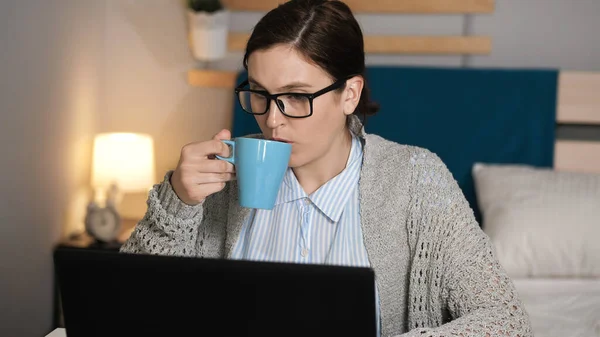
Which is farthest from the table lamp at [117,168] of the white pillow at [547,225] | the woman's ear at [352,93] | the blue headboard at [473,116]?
the woman's ear at [352,93]

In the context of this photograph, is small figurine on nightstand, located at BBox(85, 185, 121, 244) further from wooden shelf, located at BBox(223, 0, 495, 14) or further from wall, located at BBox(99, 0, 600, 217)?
wooden shelf, located at BBox(223, 0, 495, 14)

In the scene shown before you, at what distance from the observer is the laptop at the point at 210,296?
26.8 inches

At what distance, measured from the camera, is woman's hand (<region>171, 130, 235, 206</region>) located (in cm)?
111

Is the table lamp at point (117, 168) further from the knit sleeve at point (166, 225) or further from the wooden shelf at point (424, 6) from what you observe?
the knit sleeve at point (166, 225)

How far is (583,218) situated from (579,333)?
1.77 feet

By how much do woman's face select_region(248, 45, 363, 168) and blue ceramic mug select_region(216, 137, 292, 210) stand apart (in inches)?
5.7

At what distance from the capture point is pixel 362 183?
133 cm

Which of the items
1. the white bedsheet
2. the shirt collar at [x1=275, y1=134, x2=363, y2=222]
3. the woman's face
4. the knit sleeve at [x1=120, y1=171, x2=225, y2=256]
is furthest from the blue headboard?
the knit sleeve at [x1=120, y1=171, x2=225, y2=256]

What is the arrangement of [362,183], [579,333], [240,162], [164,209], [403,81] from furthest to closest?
1. [403,81]
2. [579,333]
3. [362,183]
4. [164,209]
5. [240,162]

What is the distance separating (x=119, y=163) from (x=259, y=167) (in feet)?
6.05

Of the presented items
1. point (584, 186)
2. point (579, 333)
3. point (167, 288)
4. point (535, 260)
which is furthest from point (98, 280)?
point (584, 186)

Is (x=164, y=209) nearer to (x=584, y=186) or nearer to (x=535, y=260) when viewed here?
(x=535, y=260)

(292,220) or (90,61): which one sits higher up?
(90,61)

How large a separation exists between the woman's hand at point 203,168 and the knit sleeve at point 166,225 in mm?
59
